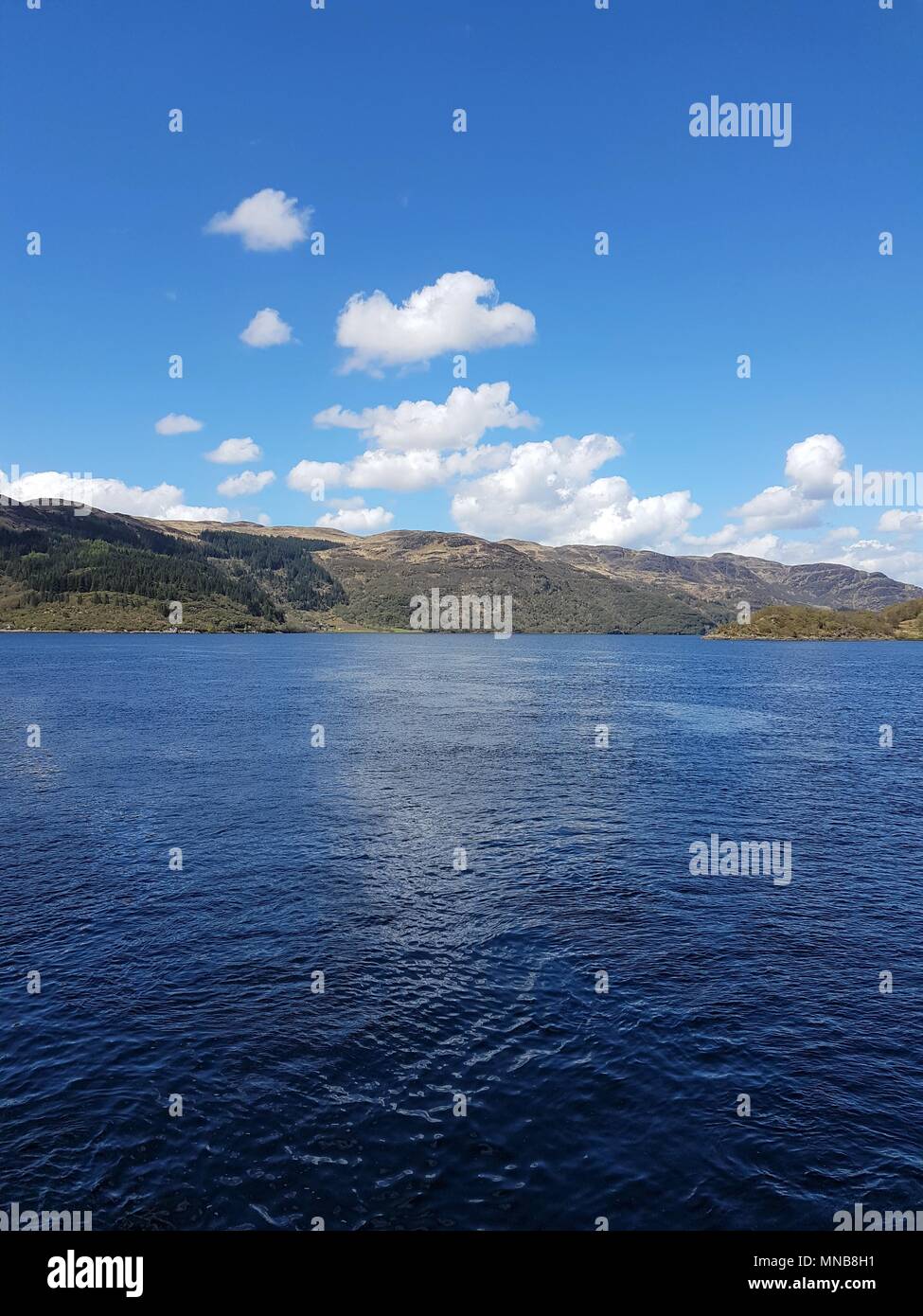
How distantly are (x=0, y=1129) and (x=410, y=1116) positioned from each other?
46.8ft

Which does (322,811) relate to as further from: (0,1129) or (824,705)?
(824,705)

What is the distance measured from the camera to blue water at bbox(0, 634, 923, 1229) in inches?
890

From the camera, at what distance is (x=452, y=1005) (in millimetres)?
32969

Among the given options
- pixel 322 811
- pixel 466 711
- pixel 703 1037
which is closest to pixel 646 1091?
pixel 703 1037

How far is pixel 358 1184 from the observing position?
878 inches

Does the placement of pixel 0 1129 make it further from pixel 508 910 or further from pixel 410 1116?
pixel 508 910

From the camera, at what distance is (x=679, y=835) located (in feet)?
197

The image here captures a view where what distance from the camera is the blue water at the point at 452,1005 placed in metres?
22.6
